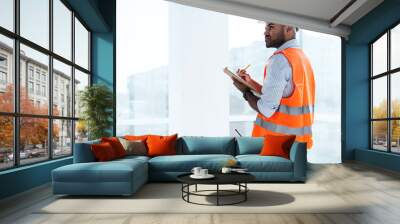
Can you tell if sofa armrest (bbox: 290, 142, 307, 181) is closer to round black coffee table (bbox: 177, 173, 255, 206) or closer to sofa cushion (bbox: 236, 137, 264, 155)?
sofa cushion (bbox: 236, 137, 264, 155)

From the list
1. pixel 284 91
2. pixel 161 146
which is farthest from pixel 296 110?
pixel 161 146

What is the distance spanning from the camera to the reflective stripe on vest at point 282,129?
30.3 feet

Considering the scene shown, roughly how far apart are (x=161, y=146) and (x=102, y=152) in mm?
1258

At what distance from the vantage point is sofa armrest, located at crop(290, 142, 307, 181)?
604 centimetres

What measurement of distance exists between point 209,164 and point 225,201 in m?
1.42

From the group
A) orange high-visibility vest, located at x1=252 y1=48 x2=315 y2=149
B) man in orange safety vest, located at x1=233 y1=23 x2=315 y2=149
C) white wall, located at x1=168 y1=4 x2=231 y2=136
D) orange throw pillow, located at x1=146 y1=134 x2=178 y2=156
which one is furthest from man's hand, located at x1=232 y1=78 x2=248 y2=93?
orange throw pillow, located at x1=146 y1=134 x2=178 y2=156

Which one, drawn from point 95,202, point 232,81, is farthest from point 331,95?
point 95,202

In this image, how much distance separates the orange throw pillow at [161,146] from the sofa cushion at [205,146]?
204 mm

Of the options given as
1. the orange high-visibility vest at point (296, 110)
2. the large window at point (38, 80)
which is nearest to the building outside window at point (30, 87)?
the large window at point (38, 80)

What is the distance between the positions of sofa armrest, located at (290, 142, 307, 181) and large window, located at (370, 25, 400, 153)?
3.03 m

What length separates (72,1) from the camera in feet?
23.3

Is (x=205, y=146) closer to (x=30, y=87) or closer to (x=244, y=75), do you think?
(x=30, y=87)

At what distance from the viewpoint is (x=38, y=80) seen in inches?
237

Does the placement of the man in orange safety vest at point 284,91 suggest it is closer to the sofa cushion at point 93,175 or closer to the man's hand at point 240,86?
the man's hand at point 240,86
